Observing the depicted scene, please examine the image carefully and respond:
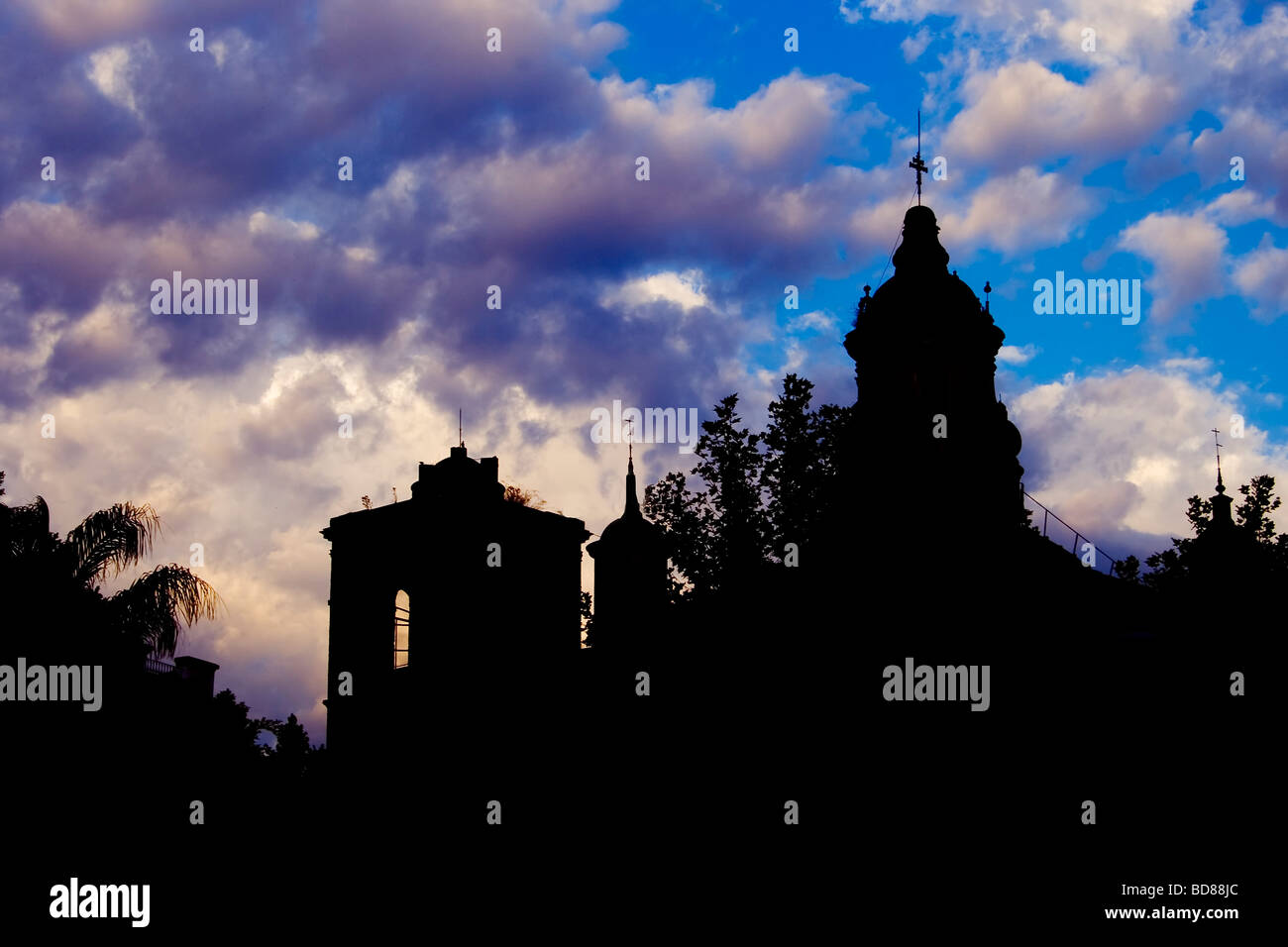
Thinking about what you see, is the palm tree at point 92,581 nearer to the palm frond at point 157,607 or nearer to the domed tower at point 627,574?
the palm frond at point 157,607

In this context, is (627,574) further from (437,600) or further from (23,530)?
(23,530)

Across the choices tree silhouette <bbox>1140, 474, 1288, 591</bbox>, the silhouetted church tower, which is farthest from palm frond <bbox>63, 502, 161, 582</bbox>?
tree silhouette <bbox>1140, 474, 1288, 591</bbox>

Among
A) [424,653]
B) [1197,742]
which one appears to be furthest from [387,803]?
[1197,742]

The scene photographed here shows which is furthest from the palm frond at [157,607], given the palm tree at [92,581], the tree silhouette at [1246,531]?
the tree silhouette at [1246,531]

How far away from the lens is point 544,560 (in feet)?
118

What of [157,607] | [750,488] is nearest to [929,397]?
[750,488]

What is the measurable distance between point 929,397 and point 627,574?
8.99 metres

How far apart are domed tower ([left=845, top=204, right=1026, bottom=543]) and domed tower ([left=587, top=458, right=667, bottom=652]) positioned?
5.44m

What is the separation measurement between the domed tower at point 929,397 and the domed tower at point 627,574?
5.44m

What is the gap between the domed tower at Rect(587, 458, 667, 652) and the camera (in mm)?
36344

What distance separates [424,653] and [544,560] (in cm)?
394

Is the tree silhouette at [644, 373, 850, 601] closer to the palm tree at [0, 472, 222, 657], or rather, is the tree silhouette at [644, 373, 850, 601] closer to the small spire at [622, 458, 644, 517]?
the small spire at [622, 458, 644, 517]

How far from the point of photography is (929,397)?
3678 centimetres
